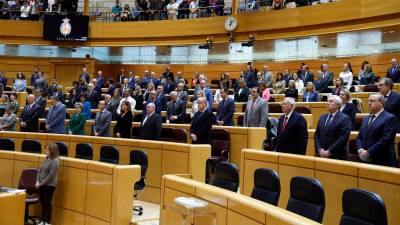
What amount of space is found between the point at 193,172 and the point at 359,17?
7.63 metres

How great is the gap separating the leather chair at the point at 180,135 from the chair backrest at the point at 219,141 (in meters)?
0.42

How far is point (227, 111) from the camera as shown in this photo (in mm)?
7387

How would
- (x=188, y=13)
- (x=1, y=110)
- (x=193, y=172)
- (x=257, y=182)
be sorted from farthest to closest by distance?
1. (x=188, y=13)
2. (x=1, y=110)
3. (x=193, y=172)
4. (x=257, y=182)

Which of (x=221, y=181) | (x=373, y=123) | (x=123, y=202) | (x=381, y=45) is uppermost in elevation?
(x=381, y=45)

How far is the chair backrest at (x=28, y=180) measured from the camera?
19.6 feet

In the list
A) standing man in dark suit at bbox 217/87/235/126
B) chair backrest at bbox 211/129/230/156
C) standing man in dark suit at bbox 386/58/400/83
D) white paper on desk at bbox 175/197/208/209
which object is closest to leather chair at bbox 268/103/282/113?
standing man in dark suit at bbox 217/87/235/126

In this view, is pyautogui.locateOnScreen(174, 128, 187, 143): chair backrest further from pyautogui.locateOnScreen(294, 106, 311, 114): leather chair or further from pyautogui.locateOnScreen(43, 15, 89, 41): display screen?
pyautogui.locateOnScreen(43, 15, 89, 41): display screen

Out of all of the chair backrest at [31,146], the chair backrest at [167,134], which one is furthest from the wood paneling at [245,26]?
the chair backrest at [31,146]

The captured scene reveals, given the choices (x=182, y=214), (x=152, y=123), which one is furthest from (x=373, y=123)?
(x=152, y=123)

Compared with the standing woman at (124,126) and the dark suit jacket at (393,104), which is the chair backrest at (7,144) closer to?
the standing woman at (124,126)

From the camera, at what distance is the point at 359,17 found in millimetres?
11492

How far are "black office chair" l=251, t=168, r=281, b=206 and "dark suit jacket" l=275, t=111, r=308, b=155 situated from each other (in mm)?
1225

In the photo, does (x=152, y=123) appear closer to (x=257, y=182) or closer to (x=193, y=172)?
(x=193, y=172)

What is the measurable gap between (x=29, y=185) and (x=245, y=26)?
925 cm
